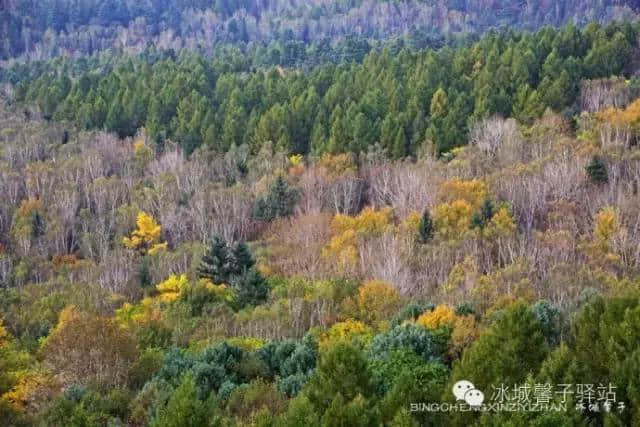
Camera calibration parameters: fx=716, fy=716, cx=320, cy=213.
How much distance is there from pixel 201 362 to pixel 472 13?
341ft

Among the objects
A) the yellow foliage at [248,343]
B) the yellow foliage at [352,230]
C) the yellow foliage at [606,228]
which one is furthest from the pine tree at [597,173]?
the yellow foliage at [248,343]

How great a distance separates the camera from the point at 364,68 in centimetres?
6831

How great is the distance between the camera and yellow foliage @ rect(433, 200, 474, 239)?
39688 millimetres

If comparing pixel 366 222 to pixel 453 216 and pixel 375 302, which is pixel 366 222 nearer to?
pixel 453 216

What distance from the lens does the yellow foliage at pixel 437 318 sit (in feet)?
74.0

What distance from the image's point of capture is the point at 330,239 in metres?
40.2

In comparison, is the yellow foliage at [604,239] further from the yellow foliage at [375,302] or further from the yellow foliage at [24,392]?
the yellow foliage at [24,392]

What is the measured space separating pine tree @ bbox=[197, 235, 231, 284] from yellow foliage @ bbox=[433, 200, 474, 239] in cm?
1187

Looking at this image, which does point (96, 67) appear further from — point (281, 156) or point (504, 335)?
point (504, 335)

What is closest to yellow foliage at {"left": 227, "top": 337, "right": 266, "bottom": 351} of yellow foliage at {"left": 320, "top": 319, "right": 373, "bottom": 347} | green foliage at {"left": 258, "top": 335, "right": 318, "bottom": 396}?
green foliage at {"left": 258, "top": 335, "right": 318, "bottom": 396}

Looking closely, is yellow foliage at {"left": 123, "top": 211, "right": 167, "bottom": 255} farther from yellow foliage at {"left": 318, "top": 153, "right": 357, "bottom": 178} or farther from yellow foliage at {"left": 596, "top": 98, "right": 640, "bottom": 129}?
yellow foliage at {"left": 596, "top": 98, "right": 640, "bottom": 129}

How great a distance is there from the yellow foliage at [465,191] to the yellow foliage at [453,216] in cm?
103

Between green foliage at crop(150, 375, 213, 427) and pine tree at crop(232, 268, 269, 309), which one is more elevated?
green foliage at crop(150, 375, 213, 427)

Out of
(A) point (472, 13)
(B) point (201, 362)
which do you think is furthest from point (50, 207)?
(A) point (472, 13)
